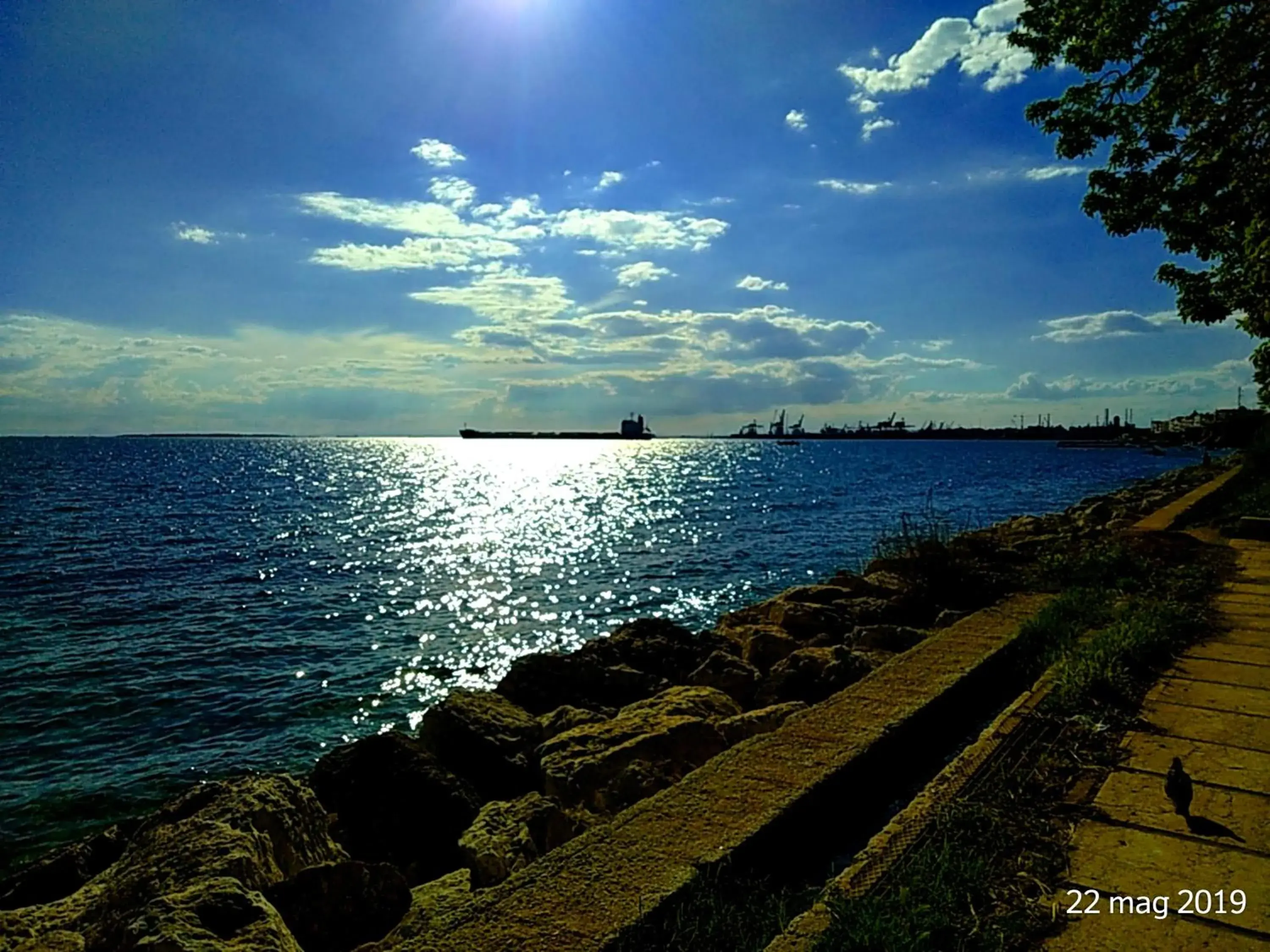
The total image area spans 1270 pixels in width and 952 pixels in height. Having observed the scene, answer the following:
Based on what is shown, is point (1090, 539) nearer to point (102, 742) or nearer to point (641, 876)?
point (641, 876)

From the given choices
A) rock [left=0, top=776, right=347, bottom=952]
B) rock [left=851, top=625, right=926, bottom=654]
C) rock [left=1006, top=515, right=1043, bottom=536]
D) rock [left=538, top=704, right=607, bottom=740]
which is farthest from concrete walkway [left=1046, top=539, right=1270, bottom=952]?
rock [left=1006, top=515, right=1043, bottom=536]

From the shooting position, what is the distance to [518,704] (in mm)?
7910

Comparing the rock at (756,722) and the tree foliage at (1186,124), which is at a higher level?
the tree foliage at (1186,124)

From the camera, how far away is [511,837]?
4.43 meters

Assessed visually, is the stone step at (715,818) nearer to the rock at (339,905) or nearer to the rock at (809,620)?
the rock at (339,905)

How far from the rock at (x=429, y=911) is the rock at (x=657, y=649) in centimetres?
425

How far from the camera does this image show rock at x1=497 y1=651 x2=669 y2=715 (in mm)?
7980

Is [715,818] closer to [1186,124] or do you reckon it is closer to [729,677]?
[729,677]

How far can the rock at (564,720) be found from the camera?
22.4ft

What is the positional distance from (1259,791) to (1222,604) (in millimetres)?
4002

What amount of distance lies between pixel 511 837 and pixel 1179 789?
3.34 metres

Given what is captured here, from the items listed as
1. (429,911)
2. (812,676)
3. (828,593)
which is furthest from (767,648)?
(429,911)

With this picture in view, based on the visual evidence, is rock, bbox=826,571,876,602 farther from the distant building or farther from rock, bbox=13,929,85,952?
the distant building

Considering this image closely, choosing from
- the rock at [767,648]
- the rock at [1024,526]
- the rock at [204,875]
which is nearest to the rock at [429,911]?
the rock at [204,875]
